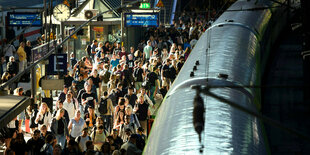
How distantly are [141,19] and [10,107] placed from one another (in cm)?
2296

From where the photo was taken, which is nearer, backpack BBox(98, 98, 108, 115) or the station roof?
backpack BBox(98, 98, 108, 115)

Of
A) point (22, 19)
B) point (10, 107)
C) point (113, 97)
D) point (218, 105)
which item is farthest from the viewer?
point (22, 19)

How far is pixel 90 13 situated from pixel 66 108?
18.7m

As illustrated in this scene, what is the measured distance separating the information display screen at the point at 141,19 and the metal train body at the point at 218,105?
64.1 feet

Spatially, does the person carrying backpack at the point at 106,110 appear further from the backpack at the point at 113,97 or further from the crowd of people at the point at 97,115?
the backpack at the point at 113,97

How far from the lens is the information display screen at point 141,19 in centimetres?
3488

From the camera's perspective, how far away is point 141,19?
35062mm

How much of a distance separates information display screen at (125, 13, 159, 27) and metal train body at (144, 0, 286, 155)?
769 inches

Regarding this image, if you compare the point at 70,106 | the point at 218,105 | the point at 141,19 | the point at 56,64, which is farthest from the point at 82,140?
the point at 141,19

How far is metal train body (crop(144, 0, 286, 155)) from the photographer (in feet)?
27.1

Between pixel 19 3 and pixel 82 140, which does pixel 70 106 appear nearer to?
pixel 82 140

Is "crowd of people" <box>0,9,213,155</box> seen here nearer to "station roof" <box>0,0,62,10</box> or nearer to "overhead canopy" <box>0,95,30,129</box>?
"overhead canopy" <box>0,95,30,129</box>

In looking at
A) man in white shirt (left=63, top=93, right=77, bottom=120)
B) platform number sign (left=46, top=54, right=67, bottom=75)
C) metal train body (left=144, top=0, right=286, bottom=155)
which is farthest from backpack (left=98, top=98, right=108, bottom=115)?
platform number sign (left=46, top=54, right=67, bottom=75)

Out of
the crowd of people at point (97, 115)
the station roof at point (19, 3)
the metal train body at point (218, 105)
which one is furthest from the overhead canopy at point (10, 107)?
the station roof at point (19, 3)
